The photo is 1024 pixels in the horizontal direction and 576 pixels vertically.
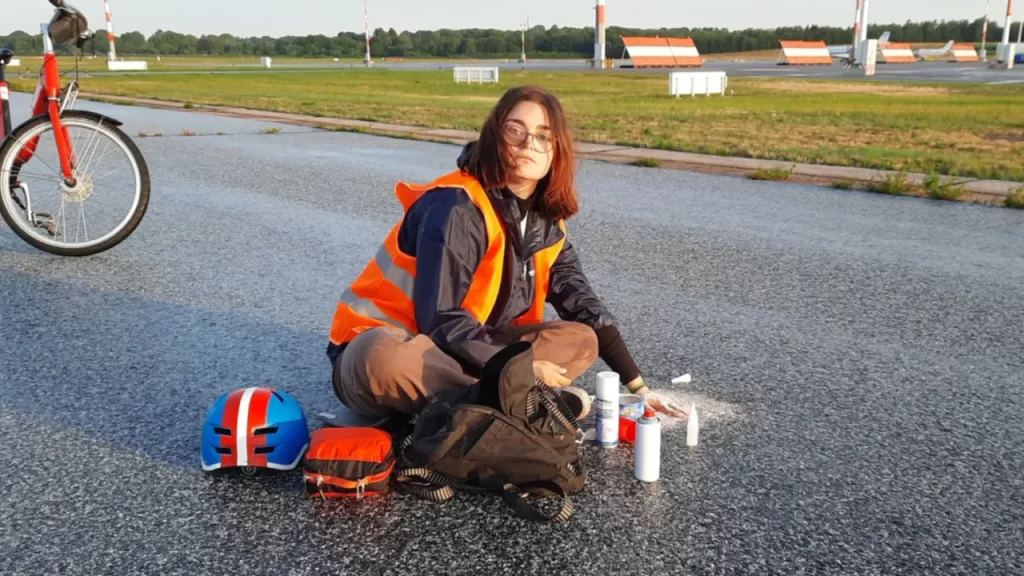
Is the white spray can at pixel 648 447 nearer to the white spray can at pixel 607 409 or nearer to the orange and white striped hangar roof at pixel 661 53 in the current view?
the white spray can at pixel 607 409

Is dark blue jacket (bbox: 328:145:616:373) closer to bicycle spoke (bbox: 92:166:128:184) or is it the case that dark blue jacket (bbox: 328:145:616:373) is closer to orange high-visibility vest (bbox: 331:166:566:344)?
orange high-visibility vest (bbox: 331:166:566:344)

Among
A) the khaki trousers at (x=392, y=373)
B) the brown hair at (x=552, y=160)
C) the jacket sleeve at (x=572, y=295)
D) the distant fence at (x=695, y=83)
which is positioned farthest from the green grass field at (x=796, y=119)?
the khaki trousers at (x=392, y=373)

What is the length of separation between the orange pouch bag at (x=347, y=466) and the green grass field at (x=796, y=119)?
28.1ft

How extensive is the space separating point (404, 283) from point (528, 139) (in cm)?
64

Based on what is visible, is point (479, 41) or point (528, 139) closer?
point (528, 139)

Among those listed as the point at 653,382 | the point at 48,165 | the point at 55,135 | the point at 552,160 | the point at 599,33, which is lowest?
the point at 653,382

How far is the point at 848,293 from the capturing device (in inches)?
211

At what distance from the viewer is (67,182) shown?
620cm

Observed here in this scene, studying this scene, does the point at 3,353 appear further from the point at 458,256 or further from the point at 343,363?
the point at 458,256

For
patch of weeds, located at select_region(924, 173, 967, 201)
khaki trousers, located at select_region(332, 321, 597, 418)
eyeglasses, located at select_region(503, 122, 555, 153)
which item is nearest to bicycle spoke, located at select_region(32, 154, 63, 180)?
khaki trousers, located at select_region(332, 321, 597, 418)

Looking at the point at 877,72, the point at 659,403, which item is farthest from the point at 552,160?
the point at 877,72

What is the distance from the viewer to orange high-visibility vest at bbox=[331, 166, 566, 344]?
321 cm

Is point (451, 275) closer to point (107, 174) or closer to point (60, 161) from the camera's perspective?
point (107, 174)

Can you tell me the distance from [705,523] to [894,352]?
1986mm
